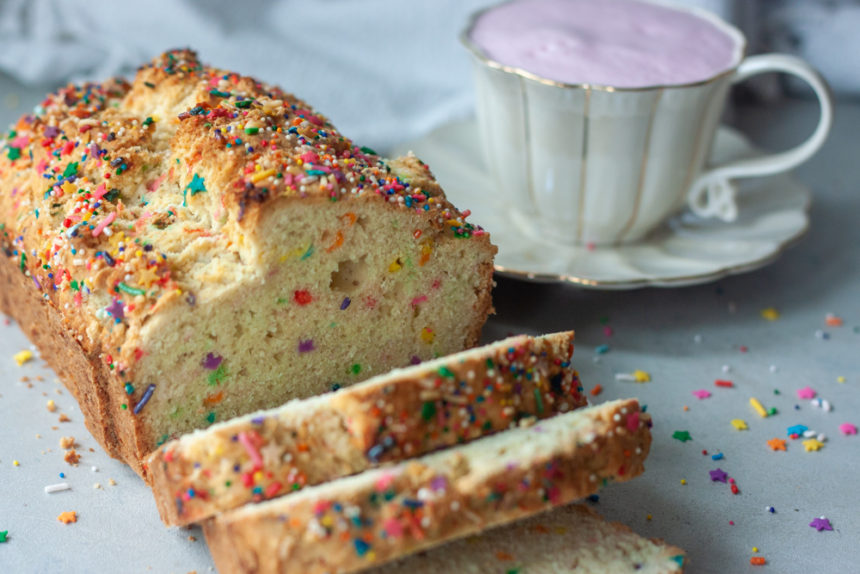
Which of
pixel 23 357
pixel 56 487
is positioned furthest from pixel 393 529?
pixel 23 357

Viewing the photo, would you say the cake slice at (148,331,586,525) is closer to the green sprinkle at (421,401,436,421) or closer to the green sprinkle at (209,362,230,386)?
the green sprinkle at (421,401,436,421)

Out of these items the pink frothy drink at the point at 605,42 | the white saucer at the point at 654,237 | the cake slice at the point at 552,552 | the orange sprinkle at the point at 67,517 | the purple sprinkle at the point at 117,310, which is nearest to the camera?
the cake slice at the point at 552,552

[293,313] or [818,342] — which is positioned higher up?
[293,313]

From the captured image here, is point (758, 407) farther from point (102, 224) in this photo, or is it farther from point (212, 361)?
point (102, 224)

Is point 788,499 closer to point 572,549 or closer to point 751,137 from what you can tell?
point 572,549

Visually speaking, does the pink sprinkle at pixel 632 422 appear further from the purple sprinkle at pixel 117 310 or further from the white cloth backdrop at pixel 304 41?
the white cloth backdrop at pixel 304 41

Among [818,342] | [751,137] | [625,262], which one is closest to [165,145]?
[625,262]

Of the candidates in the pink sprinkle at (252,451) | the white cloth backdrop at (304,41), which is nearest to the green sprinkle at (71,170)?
the pink sprinkle at (252,451)
